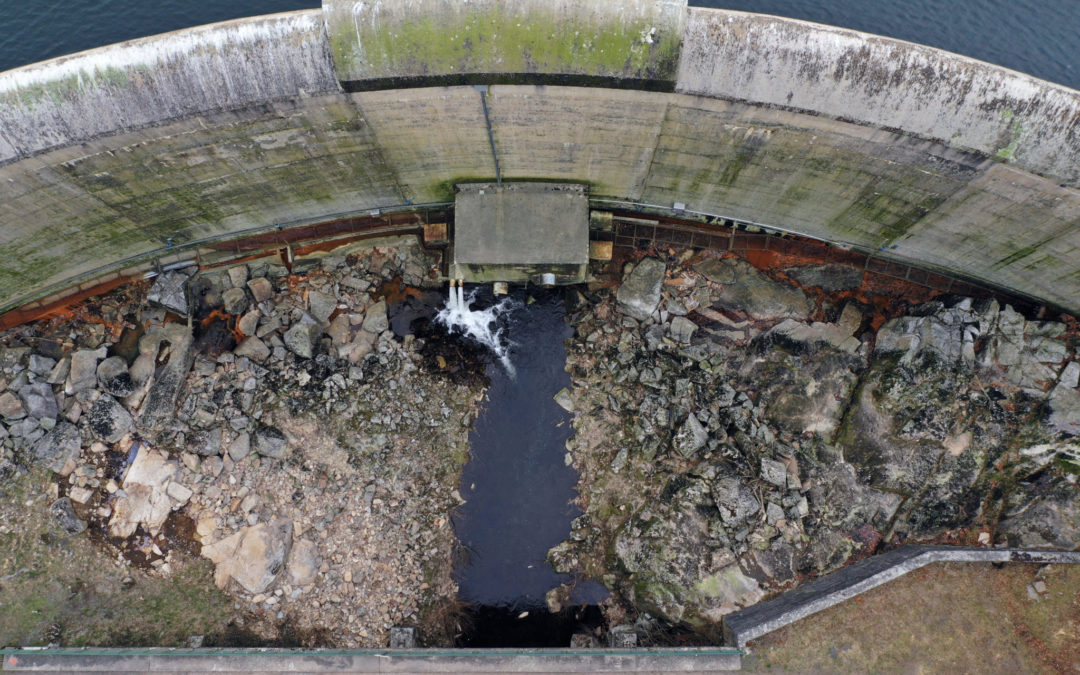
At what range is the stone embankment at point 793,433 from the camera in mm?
13086

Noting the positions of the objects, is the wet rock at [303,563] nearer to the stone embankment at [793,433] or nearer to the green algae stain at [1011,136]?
the stone embankment at [793,433]

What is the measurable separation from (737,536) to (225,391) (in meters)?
12.4

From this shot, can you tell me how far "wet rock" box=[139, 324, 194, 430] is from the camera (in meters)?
13.6

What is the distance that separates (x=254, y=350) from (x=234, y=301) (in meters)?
1.41

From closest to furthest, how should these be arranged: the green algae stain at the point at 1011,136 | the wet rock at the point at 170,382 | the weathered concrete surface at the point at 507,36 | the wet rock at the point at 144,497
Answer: the green algae stain at the point at 1011,136 < the weathered concrete surface at the point at 507,36 < the wet rock at the point at 144,497 < the wet rock at the point at 170,382

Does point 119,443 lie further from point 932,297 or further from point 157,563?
point 932,297

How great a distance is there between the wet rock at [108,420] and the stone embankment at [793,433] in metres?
10.5

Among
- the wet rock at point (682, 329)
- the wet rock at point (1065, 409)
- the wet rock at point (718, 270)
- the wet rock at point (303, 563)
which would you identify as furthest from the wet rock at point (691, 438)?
the wet rock at point (303, 563)

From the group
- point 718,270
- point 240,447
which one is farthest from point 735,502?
point 240,447

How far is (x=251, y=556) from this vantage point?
516 inches

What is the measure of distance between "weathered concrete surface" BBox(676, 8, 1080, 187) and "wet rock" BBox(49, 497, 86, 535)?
52.5 ft

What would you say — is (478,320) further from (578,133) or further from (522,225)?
(578,133)

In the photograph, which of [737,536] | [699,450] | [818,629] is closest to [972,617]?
[818,629]

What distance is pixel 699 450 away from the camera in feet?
46.3
